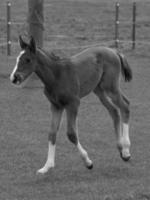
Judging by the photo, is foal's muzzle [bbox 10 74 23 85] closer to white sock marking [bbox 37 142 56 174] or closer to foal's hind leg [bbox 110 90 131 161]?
white sock marking [bbox 37 142 56 174]

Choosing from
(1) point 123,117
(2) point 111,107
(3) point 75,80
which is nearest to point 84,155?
(3) point 75,80

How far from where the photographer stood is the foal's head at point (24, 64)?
8773mm

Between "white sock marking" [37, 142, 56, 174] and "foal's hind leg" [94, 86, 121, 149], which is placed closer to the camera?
"white sock marking" [37, 142, 56, 174]

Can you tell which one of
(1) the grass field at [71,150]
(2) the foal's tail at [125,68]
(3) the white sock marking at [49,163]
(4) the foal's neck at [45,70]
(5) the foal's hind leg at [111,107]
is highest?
(4) the foal's neck at [45,70]

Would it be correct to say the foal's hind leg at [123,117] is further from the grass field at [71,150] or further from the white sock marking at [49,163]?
the white sock marking at [49,163]

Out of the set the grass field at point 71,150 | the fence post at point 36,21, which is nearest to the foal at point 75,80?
the grass field at point 71,150

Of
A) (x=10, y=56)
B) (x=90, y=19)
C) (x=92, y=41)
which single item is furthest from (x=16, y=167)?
(x=90, y=19)

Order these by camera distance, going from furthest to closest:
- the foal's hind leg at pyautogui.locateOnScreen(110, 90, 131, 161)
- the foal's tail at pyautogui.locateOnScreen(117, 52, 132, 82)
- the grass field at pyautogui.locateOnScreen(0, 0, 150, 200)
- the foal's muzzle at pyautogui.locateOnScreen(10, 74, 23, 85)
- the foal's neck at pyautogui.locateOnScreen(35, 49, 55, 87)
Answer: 1. the foal's tail at pyautogui.locateOnScreen(117, 52, 132, 82)
2. the foal's hind leg at pyautogui.locateOnScreen(110, 90, 131, 161)
3. the foal's neck at pyautogui.locateOnScreen(35, 49, 55, 87)
4. the foal's muzzle at pyautogui.locateOnScreen(10, 74, 23, 85)
5. the grass field at pyautogui.locateOnScreen(0, 0, 150, 200)

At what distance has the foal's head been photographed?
8773mm

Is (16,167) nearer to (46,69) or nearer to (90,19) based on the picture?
(46,69)

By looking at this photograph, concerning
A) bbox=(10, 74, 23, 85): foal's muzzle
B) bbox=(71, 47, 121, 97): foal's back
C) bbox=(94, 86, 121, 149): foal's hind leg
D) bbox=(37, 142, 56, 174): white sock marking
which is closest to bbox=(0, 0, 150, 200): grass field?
bbox=(37, 142, 56, 174): white sock marking

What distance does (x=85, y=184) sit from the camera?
8.64 meters

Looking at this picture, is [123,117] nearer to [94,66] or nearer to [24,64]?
[94,66]

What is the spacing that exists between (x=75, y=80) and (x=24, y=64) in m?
0.78
